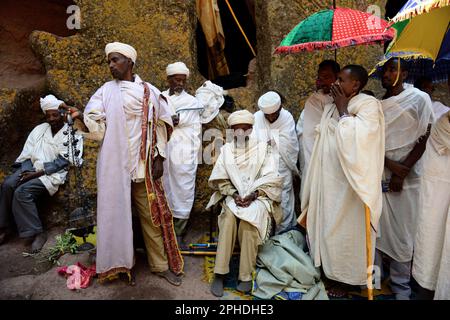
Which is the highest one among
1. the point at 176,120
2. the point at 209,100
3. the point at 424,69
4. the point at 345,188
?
the point at 424,69

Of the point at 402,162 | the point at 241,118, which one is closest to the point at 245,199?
the point at 241,118

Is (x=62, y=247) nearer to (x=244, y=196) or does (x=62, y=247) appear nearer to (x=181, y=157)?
(x=181, y=157)

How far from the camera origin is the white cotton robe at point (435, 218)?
9.09 feet

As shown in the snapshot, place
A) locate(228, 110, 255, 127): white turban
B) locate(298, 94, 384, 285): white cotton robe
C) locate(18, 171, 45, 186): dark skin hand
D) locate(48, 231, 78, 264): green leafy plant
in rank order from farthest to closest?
1. locate(18, 171, 45, 186): dark skin hand
2. locate(48, 231, 78, 264): green leafy plant
3. locate(228, 110, 255, 127): white turban
4. locate(298, 94, 384, 285): white cotton robe

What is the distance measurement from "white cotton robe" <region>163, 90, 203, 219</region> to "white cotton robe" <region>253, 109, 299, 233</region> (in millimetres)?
869

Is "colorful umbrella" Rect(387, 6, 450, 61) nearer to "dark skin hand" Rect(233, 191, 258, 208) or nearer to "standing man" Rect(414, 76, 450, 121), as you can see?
"standing man" Rect(414, 76, 450, 121)

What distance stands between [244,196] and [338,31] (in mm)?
1810

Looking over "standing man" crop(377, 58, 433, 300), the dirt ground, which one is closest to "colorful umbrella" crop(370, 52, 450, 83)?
"standing man" crop(377, 58, 433, 300)

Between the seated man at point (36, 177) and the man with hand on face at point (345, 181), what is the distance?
3.10 m

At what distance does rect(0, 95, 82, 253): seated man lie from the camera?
4395 millimetres

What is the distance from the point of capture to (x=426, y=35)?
9.68ft

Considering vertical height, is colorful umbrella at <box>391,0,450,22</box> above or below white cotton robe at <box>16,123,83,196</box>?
above

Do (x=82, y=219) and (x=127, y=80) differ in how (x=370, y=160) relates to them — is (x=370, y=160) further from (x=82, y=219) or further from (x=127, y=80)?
(x=82, y=219)

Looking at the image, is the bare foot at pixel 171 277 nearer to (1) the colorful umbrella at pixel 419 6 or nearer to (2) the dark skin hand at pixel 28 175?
(2) the dark skin hand at pixel 28 175
